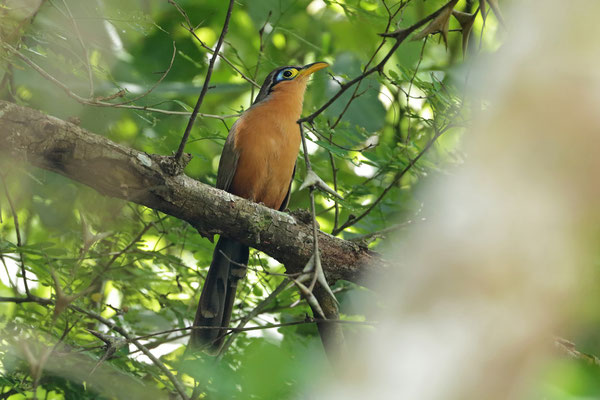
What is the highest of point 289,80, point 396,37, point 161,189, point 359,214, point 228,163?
point 289,80

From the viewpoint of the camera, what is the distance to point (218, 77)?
8.09m

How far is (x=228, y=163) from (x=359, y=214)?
1185mm

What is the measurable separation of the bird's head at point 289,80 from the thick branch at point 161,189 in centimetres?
209

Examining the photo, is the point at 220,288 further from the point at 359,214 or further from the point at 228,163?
the point at 359,214

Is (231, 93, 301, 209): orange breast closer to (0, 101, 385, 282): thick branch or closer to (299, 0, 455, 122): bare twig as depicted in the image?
(0, 101, 385, 282): thick branch

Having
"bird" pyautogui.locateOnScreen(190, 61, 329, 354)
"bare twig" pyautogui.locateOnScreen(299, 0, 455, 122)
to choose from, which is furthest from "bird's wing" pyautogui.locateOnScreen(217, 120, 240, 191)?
"bare twig" pyautogui.locateOnScreen(299, 0, 455, 122)

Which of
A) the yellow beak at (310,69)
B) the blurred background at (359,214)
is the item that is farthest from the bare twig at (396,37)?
the yellow beak at (310,69)

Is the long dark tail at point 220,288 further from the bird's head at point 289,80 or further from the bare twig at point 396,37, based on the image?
the bare twig at point 396,37

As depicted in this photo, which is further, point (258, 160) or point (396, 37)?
point (258, 160)

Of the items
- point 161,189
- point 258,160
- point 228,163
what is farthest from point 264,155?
point 161,189

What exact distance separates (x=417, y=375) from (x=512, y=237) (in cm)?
31

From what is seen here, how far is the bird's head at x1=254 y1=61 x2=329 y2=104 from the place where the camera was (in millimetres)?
5719

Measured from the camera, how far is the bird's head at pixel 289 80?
225 inches

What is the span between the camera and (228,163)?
5.21 meters
